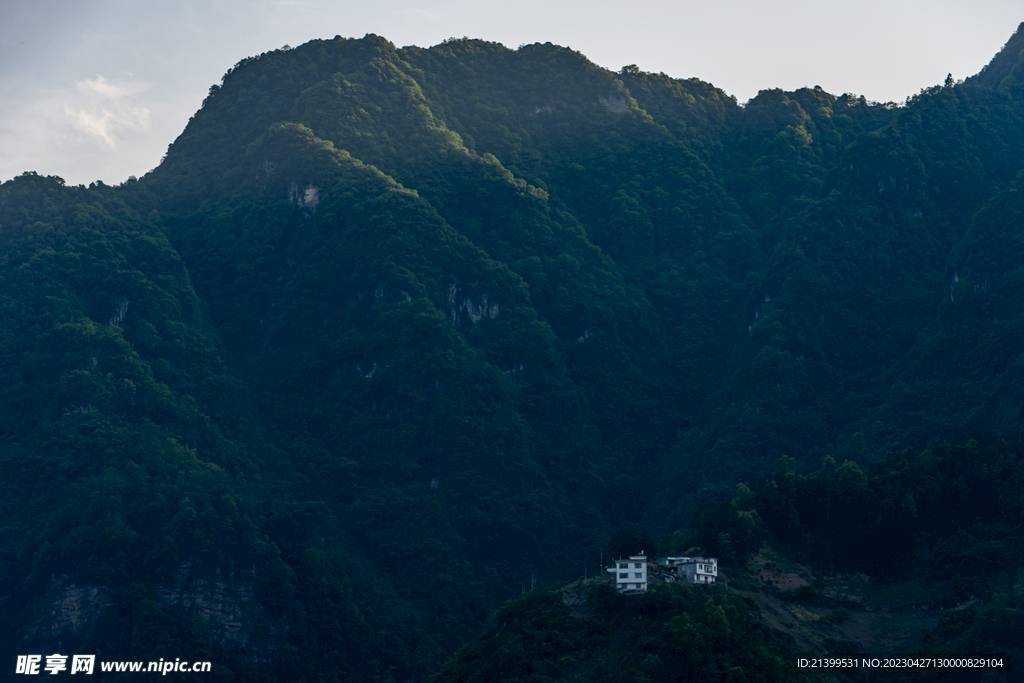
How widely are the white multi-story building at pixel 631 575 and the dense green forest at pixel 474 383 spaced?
1.42 m

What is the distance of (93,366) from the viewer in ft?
466

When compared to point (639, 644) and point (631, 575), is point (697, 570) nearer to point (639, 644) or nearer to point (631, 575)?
point (631, 575)

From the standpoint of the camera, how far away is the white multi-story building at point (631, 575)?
95.1 metres

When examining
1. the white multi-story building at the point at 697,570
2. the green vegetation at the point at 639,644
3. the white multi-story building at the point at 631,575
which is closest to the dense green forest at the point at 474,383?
the green vegetation at the point at 639,644

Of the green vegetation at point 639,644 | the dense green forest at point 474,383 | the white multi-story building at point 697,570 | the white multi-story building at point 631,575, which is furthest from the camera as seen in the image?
the dense green forest at point 474,383

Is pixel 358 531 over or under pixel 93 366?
under

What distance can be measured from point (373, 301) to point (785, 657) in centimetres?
7808


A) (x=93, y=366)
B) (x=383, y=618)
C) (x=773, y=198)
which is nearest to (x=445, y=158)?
(x=773, y=198)

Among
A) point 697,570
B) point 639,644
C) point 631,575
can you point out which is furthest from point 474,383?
point 639,644

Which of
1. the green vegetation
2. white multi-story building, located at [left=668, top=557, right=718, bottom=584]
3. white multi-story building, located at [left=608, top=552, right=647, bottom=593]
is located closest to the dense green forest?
the green vegetation

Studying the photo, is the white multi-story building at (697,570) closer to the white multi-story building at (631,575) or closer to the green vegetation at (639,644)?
the green vegetation at (639,644)

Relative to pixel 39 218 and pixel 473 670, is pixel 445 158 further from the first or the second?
pixel 473 670

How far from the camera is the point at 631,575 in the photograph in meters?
95.2

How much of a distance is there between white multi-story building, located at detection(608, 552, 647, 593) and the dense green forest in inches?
55.9
